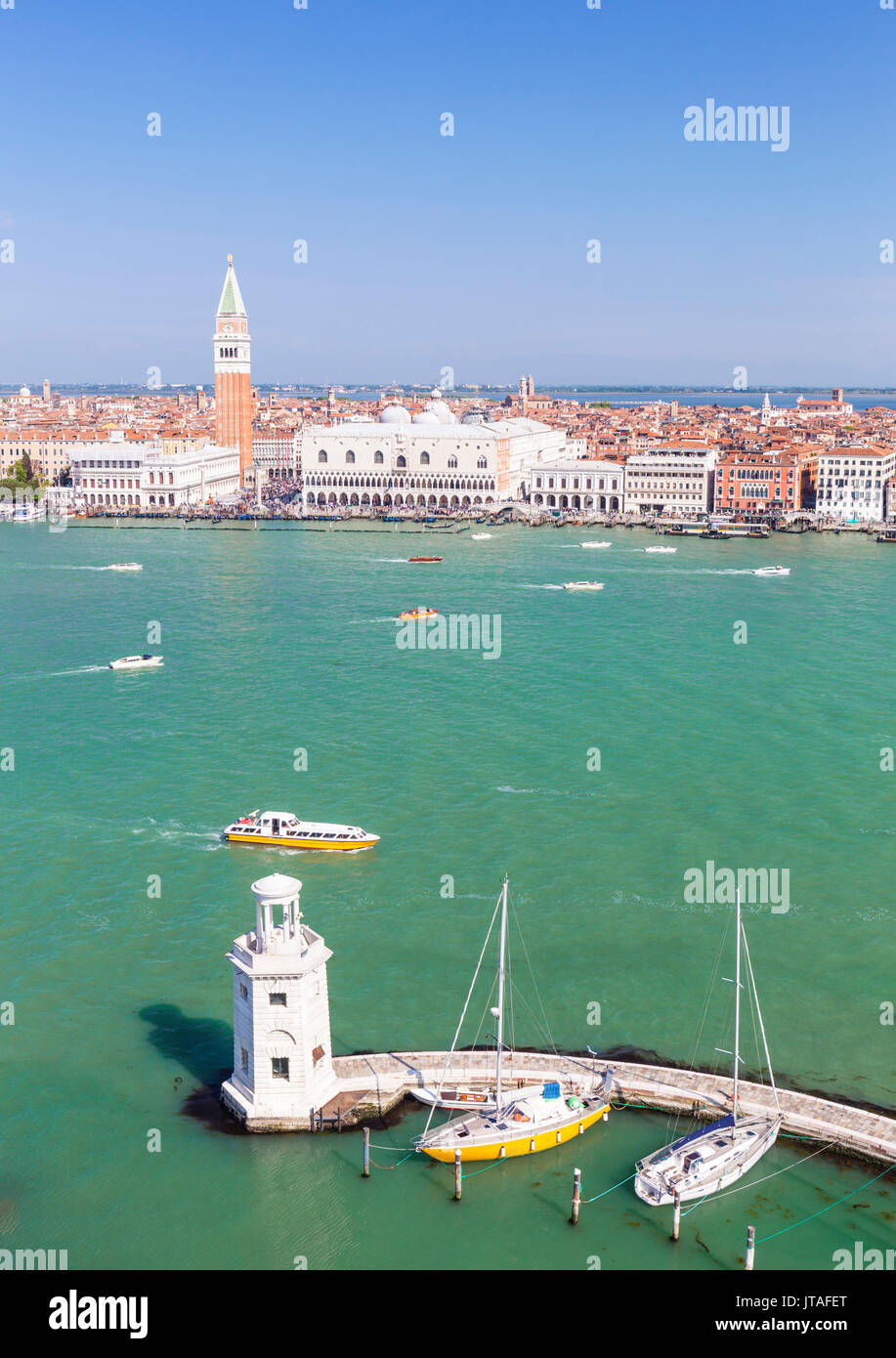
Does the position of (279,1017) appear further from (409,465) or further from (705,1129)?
(409,465)

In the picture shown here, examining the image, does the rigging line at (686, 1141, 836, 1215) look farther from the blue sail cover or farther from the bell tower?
the bell tower

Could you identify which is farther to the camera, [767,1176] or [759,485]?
[759,485]

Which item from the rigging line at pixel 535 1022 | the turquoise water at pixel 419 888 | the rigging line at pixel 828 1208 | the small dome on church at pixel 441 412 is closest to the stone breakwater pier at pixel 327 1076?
the rigging line at pixel 828 1208

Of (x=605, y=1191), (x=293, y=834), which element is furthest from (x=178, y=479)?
(x=605, y=1191)

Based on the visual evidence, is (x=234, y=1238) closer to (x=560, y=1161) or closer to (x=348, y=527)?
(x=560, y=1161)

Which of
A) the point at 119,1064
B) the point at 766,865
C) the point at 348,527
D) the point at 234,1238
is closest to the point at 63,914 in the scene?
the point at 119,1064

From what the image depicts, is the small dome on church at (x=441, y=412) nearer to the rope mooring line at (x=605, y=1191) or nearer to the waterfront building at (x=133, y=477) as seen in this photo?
the waterfront building at (x=133, y=477)
